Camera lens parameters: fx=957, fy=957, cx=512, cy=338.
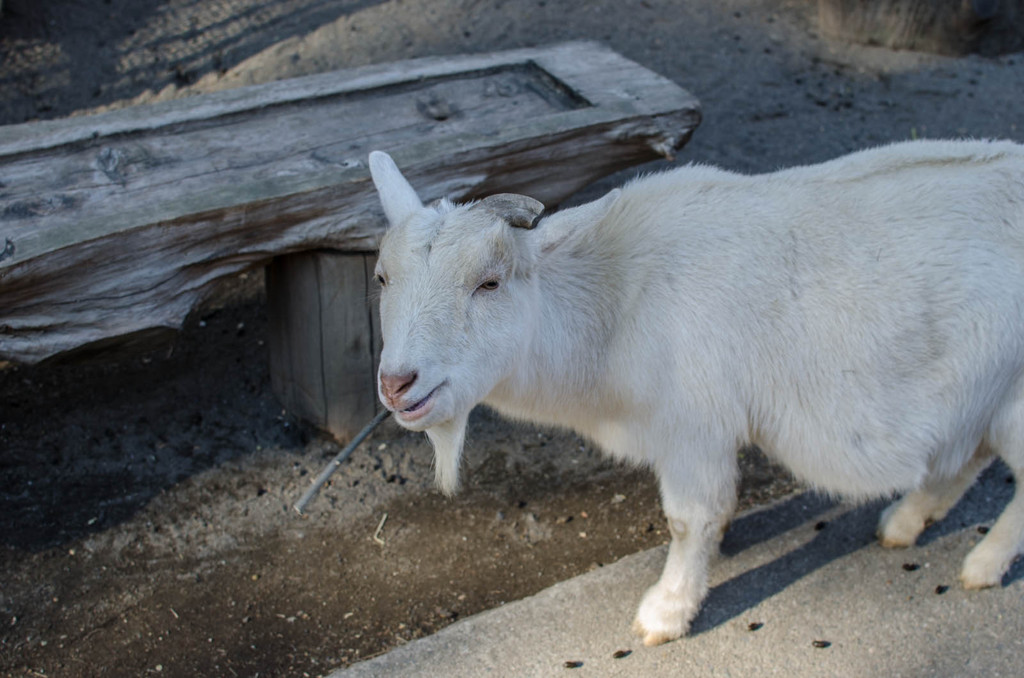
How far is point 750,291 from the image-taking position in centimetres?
299

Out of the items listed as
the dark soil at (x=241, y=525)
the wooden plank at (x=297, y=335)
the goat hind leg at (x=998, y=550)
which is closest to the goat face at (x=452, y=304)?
the dark soil at (x=241, y=525)

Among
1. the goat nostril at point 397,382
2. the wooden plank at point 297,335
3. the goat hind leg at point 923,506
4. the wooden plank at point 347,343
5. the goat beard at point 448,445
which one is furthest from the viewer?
the wooden plank at point 297,335

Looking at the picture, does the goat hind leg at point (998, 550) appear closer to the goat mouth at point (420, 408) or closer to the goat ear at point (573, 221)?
the goat ear at point (573, 221)

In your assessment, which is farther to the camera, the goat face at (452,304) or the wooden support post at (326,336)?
the wooden support post at (326,336)

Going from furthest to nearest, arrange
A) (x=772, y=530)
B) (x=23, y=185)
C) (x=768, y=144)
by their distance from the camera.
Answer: (x=768, y=144)
(x=772, y=530)
(x=23, y=185)

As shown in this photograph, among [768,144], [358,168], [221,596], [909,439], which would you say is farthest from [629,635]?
[768,144]

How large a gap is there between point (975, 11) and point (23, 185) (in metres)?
6.62

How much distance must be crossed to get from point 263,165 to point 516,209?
4.75ft

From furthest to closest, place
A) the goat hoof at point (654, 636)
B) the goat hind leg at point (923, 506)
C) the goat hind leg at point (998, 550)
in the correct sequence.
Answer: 1. the goat hind leg at point (923, 506)
2. the goat hind leg at point (998, 550)
3. the goat hoof at point (654, 636)

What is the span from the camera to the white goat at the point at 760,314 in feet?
9.58

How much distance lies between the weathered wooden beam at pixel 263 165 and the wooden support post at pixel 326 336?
0.83 ft

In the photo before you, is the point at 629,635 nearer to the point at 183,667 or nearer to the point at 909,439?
the point at 909,439

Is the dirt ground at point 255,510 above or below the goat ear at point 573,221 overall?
below

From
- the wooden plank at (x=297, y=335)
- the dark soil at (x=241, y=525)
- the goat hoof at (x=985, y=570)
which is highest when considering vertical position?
the wooden plank at (x=297, y=335)
